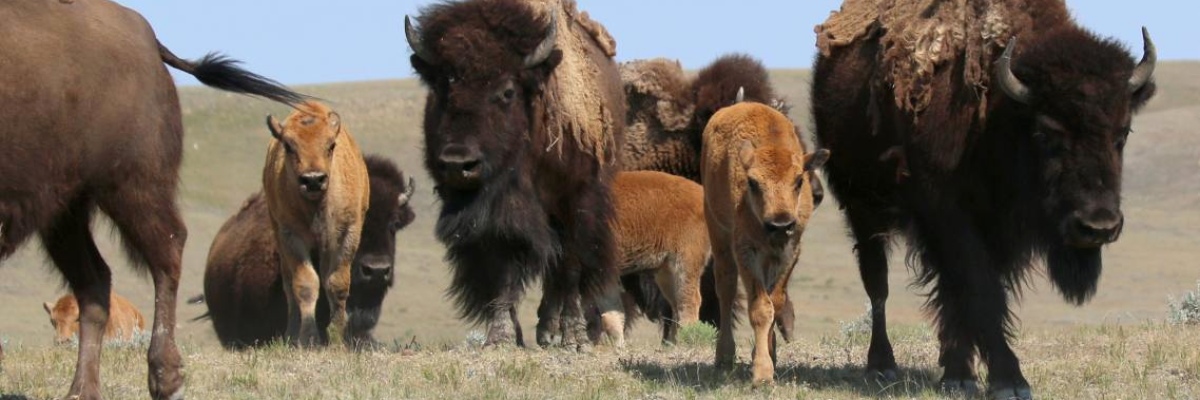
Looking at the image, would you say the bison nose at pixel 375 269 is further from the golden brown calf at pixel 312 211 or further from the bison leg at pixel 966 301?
the bison leg at pixel 966 301

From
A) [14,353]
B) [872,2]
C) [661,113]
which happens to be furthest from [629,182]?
[14,353]

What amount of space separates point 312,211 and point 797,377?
144 inches

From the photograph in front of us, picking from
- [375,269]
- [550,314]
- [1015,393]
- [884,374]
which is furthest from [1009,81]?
[375,269]

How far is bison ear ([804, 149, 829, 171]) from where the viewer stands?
8.68 meters

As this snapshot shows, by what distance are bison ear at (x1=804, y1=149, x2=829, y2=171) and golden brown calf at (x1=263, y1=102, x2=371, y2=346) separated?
11.6ft

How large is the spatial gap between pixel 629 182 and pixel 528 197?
196 cm

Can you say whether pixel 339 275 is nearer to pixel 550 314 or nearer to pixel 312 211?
pixel 312 211

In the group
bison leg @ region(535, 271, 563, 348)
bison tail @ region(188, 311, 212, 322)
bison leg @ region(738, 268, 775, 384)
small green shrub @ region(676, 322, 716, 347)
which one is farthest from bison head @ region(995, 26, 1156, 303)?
bison tail @ region(188, 311, 212, 322)

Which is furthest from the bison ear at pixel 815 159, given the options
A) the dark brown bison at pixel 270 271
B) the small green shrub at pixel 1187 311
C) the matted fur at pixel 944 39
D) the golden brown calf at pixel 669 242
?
the dark brown bison at pixel 270 271

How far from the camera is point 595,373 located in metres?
9.21

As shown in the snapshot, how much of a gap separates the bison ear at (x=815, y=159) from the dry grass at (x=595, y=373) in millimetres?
1022

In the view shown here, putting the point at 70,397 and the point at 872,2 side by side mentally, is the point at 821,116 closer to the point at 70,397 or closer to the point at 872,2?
the point at 872,2

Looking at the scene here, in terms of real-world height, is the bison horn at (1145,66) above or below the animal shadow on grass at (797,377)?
above

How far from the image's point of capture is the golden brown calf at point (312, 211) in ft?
37.0
